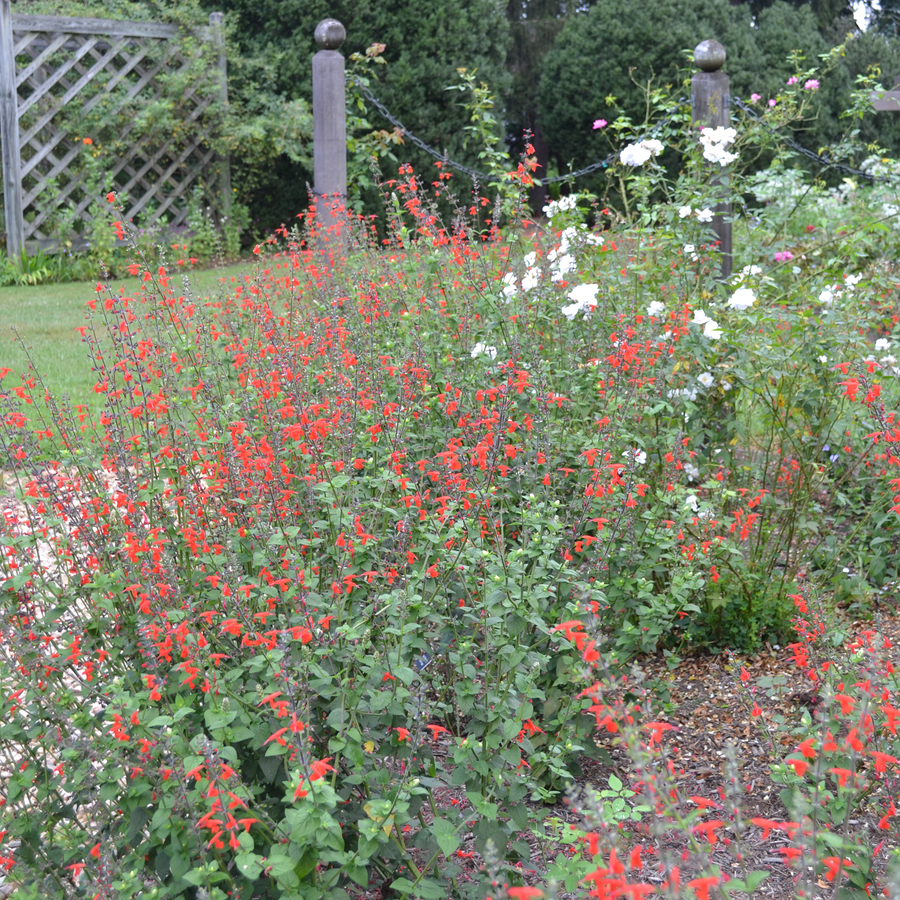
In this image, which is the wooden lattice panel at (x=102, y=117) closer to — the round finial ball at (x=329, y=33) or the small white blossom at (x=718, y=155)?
the round finial ball at (x=329, y=33)

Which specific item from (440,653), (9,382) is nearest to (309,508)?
(440,653)

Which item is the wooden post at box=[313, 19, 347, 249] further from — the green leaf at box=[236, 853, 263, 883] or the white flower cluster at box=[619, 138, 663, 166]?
the green leaf at box=[236, 853, 263, 883]

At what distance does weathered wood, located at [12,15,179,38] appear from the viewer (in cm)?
886

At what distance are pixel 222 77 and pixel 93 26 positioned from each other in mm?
1312

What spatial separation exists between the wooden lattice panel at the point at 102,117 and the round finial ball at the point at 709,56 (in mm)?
6243

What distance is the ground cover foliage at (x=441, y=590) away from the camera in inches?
62.9

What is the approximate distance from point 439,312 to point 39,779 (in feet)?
7.26

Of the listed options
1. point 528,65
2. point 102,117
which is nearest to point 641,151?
point 102,117

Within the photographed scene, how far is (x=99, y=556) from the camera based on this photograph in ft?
6.82

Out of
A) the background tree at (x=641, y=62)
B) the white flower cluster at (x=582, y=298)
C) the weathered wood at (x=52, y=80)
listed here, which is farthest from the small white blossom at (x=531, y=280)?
the background tree at (x=641, y=62)

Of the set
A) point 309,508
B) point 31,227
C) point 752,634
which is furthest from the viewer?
point 31,227

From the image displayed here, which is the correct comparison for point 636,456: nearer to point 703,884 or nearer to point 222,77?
point 703,884

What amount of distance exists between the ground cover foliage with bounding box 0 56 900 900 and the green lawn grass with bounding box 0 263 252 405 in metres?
1.76

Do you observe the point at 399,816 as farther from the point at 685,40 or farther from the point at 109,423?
the point at 685,40
